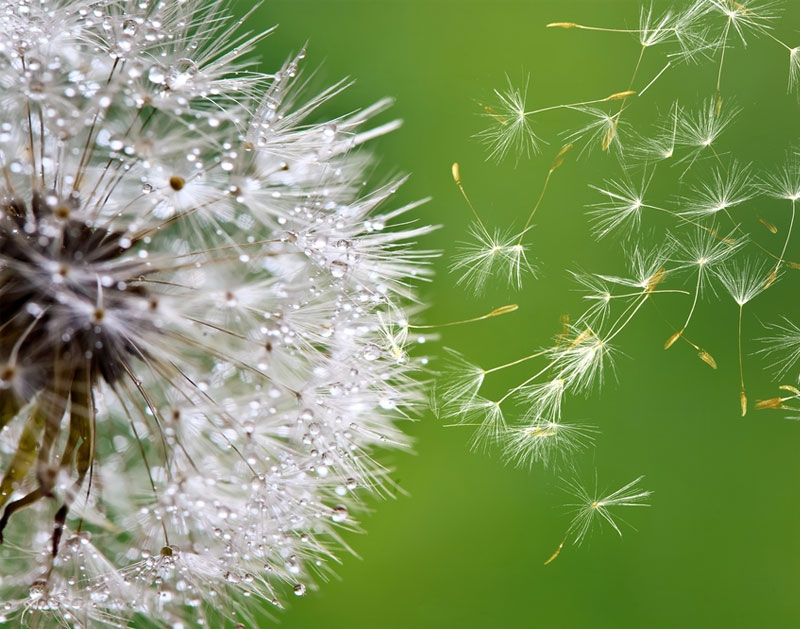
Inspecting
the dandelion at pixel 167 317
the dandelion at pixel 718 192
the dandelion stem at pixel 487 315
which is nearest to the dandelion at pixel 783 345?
the dandelion at pixel 718 192

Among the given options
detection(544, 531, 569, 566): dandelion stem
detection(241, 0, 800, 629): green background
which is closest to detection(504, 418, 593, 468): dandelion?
detection(241, 0, 800, 629): green background

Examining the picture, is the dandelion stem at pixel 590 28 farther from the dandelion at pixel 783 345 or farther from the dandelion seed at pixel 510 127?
the dandelion at pixel 783 345

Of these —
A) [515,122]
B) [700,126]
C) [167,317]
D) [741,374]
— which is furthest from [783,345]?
[167,317]

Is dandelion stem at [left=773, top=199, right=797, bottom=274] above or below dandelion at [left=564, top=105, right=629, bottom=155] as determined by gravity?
below

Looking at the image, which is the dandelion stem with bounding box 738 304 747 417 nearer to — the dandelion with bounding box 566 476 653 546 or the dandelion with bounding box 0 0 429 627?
the dandelion with bounding box 566 476 653 546

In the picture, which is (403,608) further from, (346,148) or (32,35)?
(32,35)
